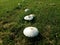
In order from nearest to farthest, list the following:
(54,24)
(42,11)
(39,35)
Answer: (39,35)
(54,24)
(42,11)

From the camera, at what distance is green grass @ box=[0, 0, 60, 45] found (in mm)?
5641

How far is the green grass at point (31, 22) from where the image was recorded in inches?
222

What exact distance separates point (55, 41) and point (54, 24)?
0.91 meters

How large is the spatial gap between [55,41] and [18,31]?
4.11ft

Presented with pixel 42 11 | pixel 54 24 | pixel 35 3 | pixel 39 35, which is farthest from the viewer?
pixel 35 3

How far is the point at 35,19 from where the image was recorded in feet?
21.9

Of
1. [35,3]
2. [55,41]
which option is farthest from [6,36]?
[35,3]

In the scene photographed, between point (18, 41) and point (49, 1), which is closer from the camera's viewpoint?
point (18, 41)

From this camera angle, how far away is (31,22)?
6.45m

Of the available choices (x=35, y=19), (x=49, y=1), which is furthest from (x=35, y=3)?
(x=35, y=19)

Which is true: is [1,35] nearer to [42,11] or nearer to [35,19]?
[35,19]

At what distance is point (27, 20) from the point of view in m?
6.50

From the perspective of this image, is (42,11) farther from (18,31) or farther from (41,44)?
(41,44)

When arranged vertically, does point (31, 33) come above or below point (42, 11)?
above
